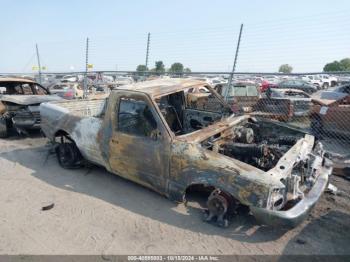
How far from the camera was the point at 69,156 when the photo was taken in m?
6.05

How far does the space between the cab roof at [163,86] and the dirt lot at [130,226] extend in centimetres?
155

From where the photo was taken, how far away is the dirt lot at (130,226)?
11.6ft

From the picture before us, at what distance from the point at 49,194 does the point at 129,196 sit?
1256mm

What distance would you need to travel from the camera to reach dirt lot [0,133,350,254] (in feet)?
11.6

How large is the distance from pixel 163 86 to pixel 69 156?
2.41 m

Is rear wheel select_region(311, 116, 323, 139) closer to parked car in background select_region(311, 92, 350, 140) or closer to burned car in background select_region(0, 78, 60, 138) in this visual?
parked car in background select_region(311, 92, 350, 140)

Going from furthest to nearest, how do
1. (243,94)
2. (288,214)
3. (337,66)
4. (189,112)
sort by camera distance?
(337,66)
(243,94)
(189,112)
(288,214)

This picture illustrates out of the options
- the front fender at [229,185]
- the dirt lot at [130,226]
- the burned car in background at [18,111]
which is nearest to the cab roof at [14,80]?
the burned car in background at [18,111]

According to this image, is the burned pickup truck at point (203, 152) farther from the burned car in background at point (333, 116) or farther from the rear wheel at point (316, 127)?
the rear wheel at point (316, 127)

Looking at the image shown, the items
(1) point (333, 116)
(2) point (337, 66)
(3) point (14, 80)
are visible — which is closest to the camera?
(1) point (333, 116)

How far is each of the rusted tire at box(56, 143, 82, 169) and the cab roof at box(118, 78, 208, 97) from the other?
5.77ft

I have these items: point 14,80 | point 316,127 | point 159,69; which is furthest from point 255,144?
point 159,69

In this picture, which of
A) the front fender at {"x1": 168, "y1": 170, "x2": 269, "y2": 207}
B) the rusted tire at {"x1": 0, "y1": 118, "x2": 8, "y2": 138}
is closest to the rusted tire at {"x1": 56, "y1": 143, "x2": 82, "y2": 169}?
the front fender at {"x1": 168, "y1": 170, "x2": 269, "y2": 207}

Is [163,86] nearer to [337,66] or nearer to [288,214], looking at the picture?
[288,214]
